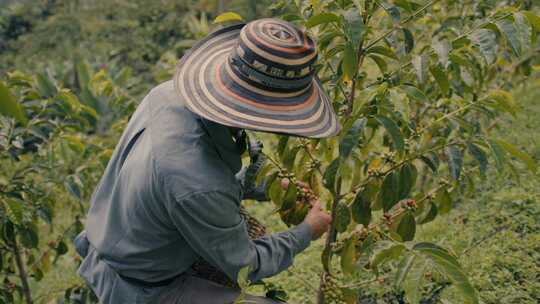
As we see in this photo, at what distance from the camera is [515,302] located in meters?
2.49

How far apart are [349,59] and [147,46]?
698 centimetres

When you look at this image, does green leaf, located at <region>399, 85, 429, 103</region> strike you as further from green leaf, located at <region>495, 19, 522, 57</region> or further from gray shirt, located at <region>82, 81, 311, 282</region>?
gray shirt, located at <region>82, 81, 311, 282</region>

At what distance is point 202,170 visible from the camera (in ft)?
5.27

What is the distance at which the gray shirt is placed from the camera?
63.4 inches

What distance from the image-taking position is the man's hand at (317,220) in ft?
6.38

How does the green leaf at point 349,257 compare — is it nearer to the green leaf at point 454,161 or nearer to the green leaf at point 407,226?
the green leaf at point 407,226

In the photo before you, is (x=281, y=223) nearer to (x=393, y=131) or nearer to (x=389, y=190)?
(x=389, y=190)

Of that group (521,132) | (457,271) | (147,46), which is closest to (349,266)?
(457,271)

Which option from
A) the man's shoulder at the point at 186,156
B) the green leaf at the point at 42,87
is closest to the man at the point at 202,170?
the man's shoulder at the point at 186,156

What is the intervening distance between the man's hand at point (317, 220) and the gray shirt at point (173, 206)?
26mm

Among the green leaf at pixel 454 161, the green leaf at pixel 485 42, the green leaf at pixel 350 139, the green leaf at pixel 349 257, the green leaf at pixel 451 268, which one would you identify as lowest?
the green leaf at pixel 349 257

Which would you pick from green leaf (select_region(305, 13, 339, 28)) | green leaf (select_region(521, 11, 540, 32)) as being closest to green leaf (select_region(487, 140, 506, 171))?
green leaf (select_region(521, 11, 540, 32))

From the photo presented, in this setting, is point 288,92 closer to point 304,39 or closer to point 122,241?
point 304,39

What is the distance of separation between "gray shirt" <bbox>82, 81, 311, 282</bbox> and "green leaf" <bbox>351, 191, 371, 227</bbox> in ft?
0.54
